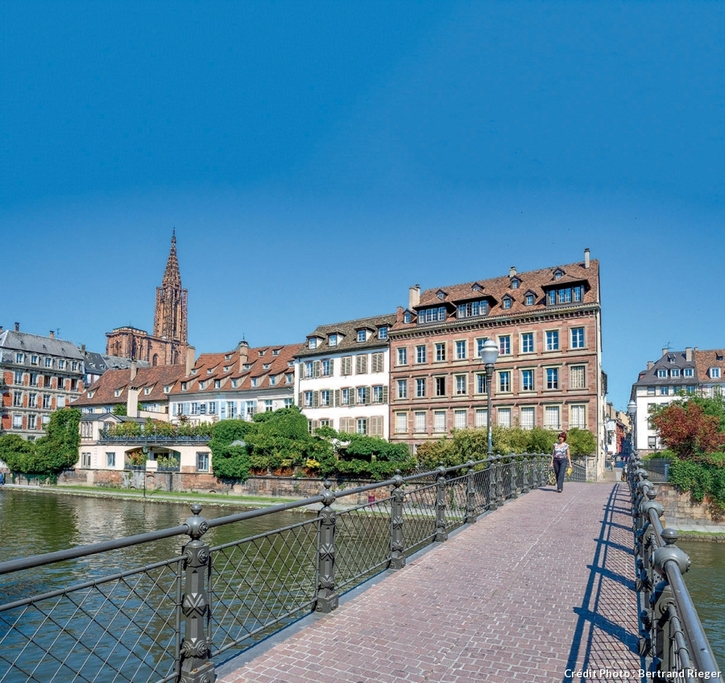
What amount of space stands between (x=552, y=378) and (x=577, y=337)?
3278mm

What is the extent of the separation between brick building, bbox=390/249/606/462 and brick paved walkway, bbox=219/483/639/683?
3216 centimetres

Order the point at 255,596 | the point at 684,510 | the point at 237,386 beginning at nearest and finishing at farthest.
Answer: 1. the point at 255,596
2. the point at 684,510
3. the point at 237,386

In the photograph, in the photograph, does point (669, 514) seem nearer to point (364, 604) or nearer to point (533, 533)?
point (533, 533)

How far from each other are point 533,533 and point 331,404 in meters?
40.3

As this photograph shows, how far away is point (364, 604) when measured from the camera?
297 inches

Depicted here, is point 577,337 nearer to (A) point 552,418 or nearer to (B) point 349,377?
(A) point 552,418

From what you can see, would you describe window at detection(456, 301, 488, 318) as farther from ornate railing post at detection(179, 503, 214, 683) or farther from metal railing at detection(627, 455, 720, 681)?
ornate railing post at detection(179, 503, 214, 683)

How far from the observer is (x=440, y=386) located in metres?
47.8

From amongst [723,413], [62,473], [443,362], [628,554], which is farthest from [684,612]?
[62,473]

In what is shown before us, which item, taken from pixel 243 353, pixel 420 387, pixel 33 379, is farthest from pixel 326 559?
pixel 33 379

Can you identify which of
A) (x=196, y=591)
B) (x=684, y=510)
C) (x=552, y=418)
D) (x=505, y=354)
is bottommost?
(x=684, y=510)

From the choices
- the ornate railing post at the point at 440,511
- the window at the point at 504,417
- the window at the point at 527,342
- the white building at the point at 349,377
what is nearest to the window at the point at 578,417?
the window at the point at 504,417

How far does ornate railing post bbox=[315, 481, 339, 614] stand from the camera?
7223mm

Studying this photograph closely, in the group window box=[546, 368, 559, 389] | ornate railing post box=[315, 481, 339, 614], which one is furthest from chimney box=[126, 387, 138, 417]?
ornate railing post box=[315, 481, 339, 614]
